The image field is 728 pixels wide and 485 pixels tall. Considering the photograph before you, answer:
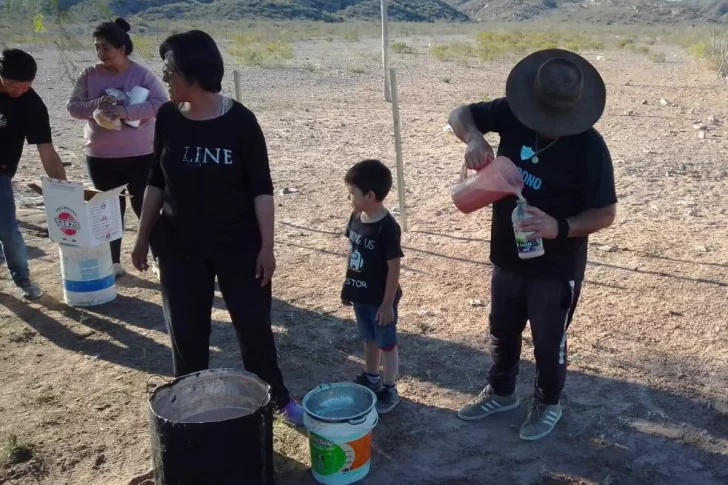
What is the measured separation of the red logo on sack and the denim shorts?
2303 millimetres

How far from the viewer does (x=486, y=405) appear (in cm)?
384

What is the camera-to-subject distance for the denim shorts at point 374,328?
3.65m

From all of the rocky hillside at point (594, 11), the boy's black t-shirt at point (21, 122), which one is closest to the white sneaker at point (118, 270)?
the boy's black t-shirt at point (21, 122)

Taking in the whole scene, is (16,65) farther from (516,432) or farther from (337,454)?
(516,432)

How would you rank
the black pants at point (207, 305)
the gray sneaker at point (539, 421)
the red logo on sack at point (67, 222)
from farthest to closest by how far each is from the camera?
the red logo on sack at point (67, 222), the gray sneaker at point (539, 421), the black pants at point (207, 305)

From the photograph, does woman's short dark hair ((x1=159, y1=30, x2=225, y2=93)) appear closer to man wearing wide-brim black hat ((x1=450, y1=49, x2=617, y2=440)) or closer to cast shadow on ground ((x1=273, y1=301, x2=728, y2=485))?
man wearing wide-brim black hat ((x1=450, y1=49, x2=617, y2=440))

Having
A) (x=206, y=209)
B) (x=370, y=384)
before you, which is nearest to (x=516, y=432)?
(x=370, y=384)

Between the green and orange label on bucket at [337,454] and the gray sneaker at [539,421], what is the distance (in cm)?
87

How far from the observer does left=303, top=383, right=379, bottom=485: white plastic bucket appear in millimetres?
3096

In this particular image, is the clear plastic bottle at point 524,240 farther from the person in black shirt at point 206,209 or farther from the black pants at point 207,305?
the black pants at point 207,305

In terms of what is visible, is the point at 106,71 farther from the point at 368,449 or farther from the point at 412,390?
the point at 368,449

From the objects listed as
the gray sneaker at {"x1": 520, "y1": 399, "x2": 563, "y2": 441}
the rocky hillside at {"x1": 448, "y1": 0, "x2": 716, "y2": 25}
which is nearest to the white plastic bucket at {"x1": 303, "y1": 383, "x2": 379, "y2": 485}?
the gray sneaker at {"x1": 520, "y1": 399, "x2": 563, "y2": 441}

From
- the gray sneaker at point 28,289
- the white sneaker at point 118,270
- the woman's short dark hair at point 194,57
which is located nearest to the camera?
the woman's short dark hair at point 194,57

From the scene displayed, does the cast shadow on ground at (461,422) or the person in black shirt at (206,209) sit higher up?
the person in black shirt at (206,209)
